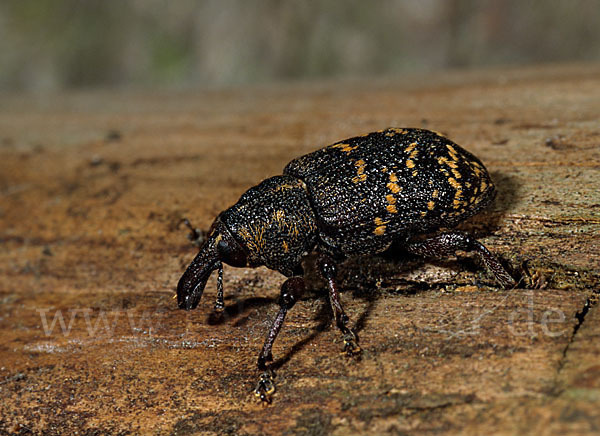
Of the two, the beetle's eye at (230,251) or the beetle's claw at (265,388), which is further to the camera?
the beetle's eye at (230,251)

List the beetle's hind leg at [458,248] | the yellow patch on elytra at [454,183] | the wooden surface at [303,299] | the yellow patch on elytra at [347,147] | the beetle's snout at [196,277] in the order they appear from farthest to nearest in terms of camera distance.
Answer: the yellow patch on elytra at [347,147] < the beetle's snout at [196,277] < the yellow patch on elytra at [454,183] < the beetle's hind leg at [458,248] < the wooden surface at [303,299]

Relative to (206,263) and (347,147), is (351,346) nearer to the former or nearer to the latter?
(206,263)

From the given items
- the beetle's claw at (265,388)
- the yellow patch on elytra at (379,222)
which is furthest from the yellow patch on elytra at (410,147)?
the beetle's claw at (265,388)

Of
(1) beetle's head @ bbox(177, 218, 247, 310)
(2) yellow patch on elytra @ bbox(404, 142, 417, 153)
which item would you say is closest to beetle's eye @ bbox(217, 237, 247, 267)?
(1) beetle's head @ bbox(177, 218, 247, 310)

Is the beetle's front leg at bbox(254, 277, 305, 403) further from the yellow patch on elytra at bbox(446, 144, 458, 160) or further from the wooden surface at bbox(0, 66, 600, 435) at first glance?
the yellow patch on elytra at bbox(446, 144, 458, 160)

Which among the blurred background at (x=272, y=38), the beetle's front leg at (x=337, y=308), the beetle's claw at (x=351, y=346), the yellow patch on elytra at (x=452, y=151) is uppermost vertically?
the blurred background at (x=272, y=38)

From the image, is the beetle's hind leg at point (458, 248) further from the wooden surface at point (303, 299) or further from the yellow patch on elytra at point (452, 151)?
the yellow patch on elytra at point (452, 151)

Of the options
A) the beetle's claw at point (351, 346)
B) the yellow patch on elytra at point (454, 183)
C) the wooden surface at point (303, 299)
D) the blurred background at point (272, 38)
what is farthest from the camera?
the blurred background at point (272, 38)
